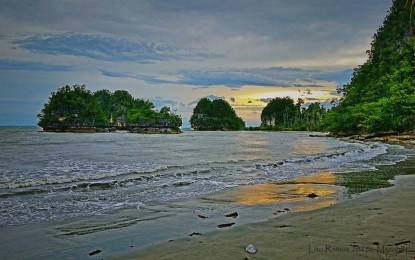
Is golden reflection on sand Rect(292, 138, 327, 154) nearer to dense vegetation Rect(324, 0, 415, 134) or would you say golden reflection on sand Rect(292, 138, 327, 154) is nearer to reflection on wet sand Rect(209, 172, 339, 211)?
dense vegetation Rect(324, 0, 415, 134)

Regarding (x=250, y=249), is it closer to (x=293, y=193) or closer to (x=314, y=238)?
(x=314, y=238)

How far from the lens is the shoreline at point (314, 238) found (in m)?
5.51

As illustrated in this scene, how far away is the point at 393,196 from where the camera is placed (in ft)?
34.4

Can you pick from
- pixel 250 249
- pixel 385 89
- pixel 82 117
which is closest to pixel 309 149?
pixel 250 249

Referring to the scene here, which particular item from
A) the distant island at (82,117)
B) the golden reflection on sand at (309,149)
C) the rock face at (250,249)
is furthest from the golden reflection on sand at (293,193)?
the distant island at (82,117)

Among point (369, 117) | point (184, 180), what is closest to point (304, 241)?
point (184, 180)

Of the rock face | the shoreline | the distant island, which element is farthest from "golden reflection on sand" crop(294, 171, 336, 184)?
the distant island

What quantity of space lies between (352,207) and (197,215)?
13.0 feet

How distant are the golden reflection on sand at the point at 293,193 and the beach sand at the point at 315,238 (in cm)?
136

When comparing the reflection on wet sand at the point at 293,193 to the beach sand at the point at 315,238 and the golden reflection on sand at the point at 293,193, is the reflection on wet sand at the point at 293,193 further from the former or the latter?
the beach sand at the point at 315,238

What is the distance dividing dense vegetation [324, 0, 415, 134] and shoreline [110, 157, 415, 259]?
98.3 ft

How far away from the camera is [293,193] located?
1193 cm

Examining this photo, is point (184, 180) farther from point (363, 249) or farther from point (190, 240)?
point (363, 249)

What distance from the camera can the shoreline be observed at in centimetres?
551
